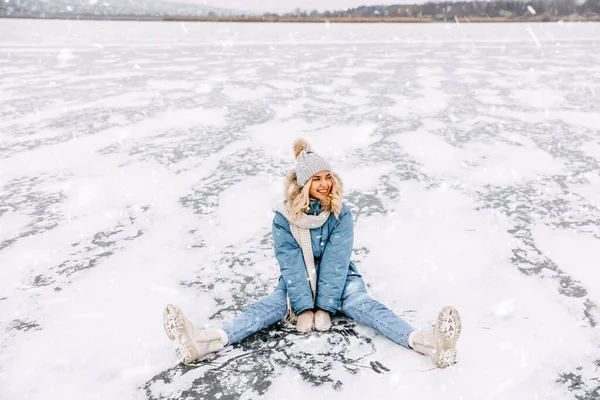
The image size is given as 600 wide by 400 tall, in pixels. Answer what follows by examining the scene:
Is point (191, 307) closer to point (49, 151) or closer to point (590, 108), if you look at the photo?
point (49, 151)

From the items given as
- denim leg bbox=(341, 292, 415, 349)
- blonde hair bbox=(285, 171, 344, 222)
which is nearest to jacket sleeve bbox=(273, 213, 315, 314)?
blonde hair bbox=(285, 171, 344, 222)

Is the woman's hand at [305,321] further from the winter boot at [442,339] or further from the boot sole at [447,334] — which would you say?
the boot sole at [447,334]

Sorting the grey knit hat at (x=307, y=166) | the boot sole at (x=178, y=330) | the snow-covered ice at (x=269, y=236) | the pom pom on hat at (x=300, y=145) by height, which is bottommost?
the snow-covered ice at (x=269, y=236)

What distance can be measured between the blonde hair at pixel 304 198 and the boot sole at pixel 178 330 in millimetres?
736

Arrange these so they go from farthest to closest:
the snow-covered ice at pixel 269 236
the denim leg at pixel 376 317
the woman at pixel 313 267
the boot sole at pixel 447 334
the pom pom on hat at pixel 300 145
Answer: the pom pom on hat at pixel 300 145 < the woman at pixel 313 267 < the denim leg at pixel 376 317 < the snow-covered ice at pixel 269 236 < the boot sole at pixel 447 334

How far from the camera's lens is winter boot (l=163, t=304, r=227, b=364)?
84.3 inches

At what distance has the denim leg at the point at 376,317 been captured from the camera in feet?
7.48

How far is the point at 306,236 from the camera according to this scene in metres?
2.53

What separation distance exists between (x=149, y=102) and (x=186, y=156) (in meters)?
3.29

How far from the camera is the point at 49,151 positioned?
17.8ft

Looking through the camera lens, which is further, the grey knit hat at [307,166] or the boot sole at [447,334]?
the grey knit hat at [307,166]

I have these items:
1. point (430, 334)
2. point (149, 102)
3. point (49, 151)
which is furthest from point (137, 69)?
point (430, 334)

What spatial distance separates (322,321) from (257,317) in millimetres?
332

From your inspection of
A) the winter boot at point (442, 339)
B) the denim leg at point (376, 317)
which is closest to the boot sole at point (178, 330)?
the denim leg at point (376, 317)
